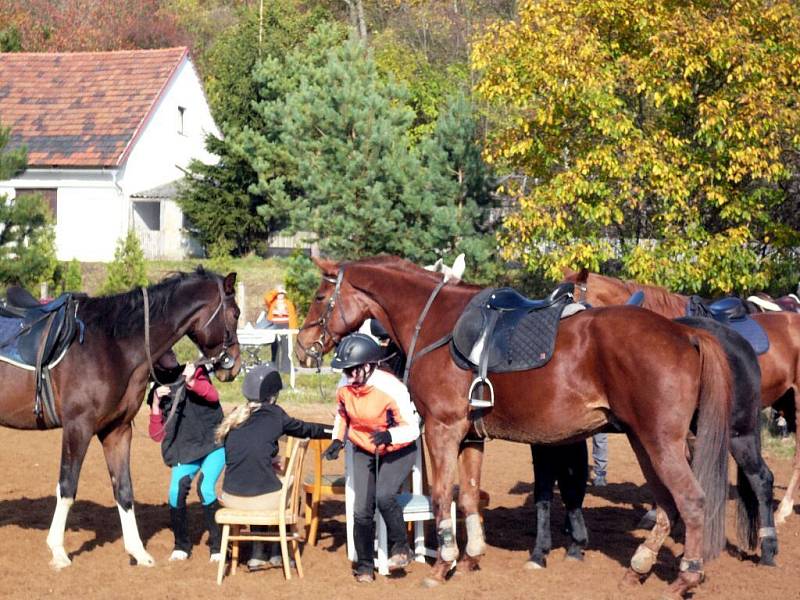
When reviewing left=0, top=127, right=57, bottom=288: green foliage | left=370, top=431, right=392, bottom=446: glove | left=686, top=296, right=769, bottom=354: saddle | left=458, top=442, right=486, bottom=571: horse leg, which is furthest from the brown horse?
left=0, top=127, right=57, bottom=288: green foliage

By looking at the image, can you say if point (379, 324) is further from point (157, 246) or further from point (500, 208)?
point (157, 246)

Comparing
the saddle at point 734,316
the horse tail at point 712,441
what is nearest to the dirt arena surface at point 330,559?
the horse tail at point 712,441

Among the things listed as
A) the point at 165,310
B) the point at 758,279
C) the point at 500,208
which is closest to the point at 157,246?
the point at 500,208

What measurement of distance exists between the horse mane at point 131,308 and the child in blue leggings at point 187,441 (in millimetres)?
357

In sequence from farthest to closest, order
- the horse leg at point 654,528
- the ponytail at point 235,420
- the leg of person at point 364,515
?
the ponytail at point 235,420, the leg of person at point 364,515, the horse leg at point 654,528

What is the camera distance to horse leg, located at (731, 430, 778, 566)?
784cm

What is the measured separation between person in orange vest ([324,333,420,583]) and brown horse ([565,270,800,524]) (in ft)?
8.88

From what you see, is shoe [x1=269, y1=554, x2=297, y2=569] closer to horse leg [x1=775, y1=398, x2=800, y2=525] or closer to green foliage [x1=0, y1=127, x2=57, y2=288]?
horse leg [x1=775, y1=398, x2=800, y2=525]

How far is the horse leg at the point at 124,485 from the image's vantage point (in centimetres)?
765

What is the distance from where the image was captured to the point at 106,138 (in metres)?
31.2

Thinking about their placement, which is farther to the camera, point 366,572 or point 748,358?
point 748,358

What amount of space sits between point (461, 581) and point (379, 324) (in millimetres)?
2034

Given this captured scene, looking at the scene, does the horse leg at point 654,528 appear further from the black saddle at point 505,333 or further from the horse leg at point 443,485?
the horse leg at point 443,485

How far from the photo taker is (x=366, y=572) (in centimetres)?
725
